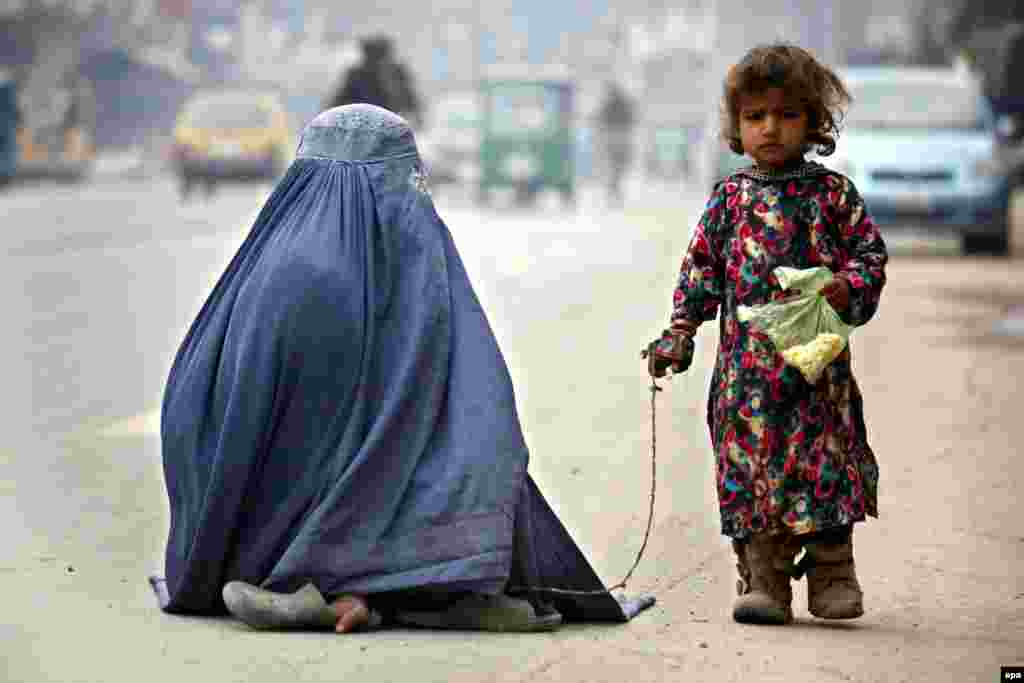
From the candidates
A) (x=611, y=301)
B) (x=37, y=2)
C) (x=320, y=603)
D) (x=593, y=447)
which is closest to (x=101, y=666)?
(x=320, y=603)

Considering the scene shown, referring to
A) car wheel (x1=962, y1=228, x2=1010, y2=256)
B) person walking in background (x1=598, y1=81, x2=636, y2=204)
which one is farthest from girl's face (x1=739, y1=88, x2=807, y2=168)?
person walking in background (x1=598, y1=81, x2=636, y2=204)

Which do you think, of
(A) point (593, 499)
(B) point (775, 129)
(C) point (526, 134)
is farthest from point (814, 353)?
(C) point (526, 134)

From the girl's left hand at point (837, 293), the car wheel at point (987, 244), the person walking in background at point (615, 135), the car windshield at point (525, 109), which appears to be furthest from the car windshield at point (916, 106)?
the person walking in background at point (615, 135)

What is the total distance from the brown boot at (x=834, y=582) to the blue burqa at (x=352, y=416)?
1.47 feet

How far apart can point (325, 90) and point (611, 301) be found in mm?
62148

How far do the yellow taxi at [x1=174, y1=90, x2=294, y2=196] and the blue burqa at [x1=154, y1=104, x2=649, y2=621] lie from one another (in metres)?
28.6

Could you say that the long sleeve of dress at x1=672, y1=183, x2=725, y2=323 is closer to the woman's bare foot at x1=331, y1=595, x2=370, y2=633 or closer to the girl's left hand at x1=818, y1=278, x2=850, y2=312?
the girl's left hand at x1=818, y1=278, x2=850, y2=312

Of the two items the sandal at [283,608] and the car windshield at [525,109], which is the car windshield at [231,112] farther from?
the sandal at [283,608]

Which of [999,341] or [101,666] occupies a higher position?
[101,666]

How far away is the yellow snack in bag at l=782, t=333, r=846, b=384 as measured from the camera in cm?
482

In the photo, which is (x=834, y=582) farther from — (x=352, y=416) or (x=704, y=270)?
(x=352, y=416)

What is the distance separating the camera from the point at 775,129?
493 centimetres

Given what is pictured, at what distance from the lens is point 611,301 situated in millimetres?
15219

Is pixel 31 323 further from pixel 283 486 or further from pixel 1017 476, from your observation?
pixel 283 486
